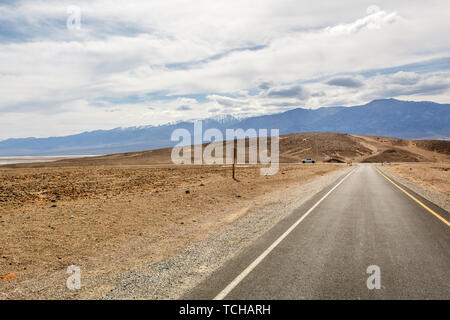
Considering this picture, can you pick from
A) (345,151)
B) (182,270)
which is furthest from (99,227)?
A: (345,151)

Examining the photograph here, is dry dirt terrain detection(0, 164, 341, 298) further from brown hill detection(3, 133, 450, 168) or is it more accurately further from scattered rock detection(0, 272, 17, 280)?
brown hill detection(3, 133, 450, 168)

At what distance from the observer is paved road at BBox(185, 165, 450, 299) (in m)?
5.39

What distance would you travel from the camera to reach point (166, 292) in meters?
5.59

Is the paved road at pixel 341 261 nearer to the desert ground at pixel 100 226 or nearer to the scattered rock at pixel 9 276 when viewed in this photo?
the desert ground at pixel 100 226

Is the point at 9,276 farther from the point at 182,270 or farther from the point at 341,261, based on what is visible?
the point at 341,261

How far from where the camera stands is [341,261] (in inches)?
269

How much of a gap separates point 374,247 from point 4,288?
8.54 meters

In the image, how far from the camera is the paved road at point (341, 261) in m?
5.39

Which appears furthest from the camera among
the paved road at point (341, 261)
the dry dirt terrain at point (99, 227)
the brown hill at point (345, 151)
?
the brown hill at point (345, 151)

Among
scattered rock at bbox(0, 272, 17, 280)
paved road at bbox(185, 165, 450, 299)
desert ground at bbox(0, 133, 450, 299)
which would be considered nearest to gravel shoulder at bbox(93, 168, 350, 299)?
paved road at bbox(185, 165, 450, 299)

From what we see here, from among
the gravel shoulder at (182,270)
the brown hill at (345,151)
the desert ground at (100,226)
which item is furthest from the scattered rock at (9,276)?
the brown hill at (345,151)

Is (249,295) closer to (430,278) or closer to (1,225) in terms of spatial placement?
(430,278)

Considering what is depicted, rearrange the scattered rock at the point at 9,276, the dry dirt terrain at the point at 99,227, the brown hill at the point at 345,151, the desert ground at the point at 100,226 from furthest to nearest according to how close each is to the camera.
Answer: the brown hill at the point at 345,151 < the dry dirt terrain at the point at 99,227 < the desert ground at the point at 100,226 < the scattered rock at the point at 9,276
